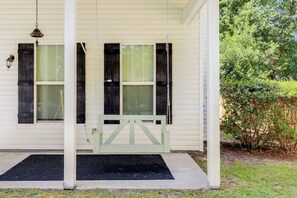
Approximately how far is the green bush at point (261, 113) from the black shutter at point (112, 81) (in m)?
2.42

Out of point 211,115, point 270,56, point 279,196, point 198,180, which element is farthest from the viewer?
point 270,56

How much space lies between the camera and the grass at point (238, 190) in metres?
3.82

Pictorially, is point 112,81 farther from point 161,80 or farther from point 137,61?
point 161,80

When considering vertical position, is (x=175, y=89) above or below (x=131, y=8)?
below

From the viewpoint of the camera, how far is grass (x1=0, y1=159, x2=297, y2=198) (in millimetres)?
3824

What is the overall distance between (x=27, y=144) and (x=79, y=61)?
2.17 m

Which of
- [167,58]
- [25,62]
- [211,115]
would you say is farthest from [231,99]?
[25,62]

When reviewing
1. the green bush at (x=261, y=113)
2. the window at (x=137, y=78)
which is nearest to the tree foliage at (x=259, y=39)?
the green bush at (x=261, y=113)

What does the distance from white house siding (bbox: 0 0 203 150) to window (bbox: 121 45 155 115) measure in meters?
0.25

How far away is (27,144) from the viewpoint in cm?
664

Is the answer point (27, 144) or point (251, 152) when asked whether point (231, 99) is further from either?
point (27, 144)

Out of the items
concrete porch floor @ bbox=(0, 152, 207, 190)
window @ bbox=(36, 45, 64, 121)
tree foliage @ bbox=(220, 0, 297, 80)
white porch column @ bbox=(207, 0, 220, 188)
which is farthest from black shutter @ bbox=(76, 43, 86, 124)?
tree foliage @ bbox=(220, 0, 297, 80)

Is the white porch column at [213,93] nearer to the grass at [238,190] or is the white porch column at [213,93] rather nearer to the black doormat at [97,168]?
the grass at [238,190]

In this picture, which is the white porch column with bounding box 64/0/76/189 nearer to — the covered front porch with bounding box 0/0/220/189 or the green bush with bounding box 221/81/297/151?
the covered front porch with bounding box 0/0/220/189
